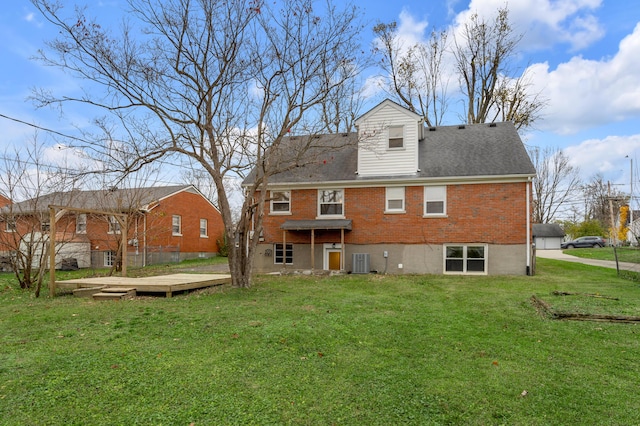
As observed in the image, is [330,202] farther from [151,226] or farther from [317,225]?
[151,226]

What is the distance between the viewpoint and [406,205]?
15.6 m

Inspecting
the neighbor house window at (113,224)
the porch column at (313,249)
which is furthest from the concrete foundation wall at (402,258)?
the neighbor house window at (113,224)

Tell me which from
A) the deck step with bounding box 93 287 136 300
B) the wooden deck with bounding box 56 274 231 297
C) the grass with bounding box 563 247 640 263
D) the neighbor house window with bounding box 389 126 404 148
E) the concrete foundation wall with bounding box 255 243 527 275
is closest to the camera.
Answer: the deck step with bounding box 93 287 136 300

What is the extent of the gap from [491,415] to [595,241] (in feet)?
145

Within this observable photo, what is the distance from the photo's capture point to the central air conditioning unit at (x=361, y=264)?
15.4 meters

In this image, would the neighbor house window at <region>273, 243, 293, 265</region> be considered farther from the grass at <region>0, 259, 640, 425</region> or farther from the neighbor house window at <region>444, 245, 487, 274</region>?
the grass at <region>0, 259, 640, 425</region>

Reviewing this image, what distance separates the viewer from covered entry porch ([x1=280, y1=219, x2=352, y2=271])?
1540cm

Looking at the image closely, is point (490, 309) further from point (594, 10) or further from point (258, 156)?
point (594, 10)

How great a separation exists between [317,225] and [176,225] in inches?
532

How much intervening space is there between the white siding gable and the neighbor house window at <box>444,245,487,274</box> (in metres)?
3.56

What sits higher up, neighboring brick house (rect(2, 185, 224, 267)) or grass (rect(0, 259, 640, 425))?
neighboring brick house (rect(2, 185, 224, 267))

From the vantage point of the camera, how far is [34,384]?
399cm

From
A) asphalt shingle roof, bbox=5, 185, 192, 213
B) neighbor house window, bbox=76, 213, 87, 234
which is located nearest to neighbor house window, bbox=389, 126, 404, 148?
asphalt shingle roof, bbox=5, 185, 192, 213

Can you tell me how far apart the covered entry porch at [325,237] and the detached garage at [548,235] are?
111 ft
